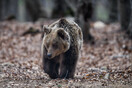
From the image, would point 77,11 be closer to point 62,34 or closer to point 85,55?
point 85,55

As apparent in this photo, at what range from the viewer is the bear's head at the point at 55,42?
663 cm

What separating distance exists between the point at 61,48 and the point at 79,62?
207 inches

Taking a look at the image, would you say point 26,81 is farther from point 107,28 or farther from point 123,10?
point 107,28

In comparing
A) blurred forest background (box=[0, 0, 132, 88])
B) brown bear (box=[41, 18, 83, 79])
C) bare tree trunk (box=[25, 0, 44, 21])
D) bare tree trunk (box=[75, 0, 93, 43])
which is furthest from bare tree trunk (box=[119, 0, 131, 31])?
bare tree trunk (box=[25, 0, 44, 21])

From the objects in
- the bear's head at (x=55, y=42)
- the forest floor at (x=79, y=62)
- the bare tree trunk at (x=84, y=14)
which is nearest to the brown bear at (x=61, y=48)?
the bear's head at (x=55, y=42)

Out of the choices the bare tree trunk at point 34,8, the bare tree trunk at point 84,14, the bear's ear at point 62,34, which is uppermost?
the bare tree trunk at point 34,8

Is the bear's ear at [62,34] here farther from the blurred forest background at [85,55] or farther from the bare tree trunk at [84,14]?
the bare tree trunk at [84,14]

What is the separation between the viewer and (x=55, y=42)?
262 inches

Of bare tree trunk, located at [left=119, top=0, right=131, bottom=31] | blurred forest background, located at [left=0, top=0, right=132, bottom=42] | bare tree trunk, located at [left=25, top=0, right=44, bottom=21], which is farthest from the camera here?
bare tree trunk, located at [left=25, top=0, right=44, bottom=21]

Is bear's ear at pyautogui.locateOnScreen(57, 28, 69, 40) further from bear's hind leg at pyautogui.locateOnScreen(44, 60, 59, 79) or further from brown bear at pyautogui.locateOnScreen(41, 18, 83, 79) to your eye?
bear's hind leg at pyautogui.locateOnScreen(44, 60, 59, 79)

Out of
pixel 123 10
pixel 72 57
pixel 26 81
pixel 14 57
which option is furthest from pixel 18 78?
pixel 123 10

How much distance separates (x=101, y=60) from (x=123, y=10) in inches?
209

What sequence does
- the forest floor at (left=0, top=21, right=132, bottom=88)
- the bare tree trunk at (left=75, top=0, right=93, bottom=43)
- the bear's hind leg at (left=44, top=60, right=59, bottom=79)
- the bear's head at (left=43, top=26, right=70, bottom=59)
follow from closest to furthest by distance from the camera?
1. the bear's head at (left=43, top=26, right=70, bottom=59)
2. the forest floor at (left=0, top=21, right=132, bottom=88)
3. the bear's hind leg at (left=44, top=60, right=59, bottom=79)
4. the bare tree trunk at (left=75, top=0, right=93, bottom=43)

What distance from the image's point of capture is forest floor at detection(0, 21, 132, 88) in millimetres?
6895
